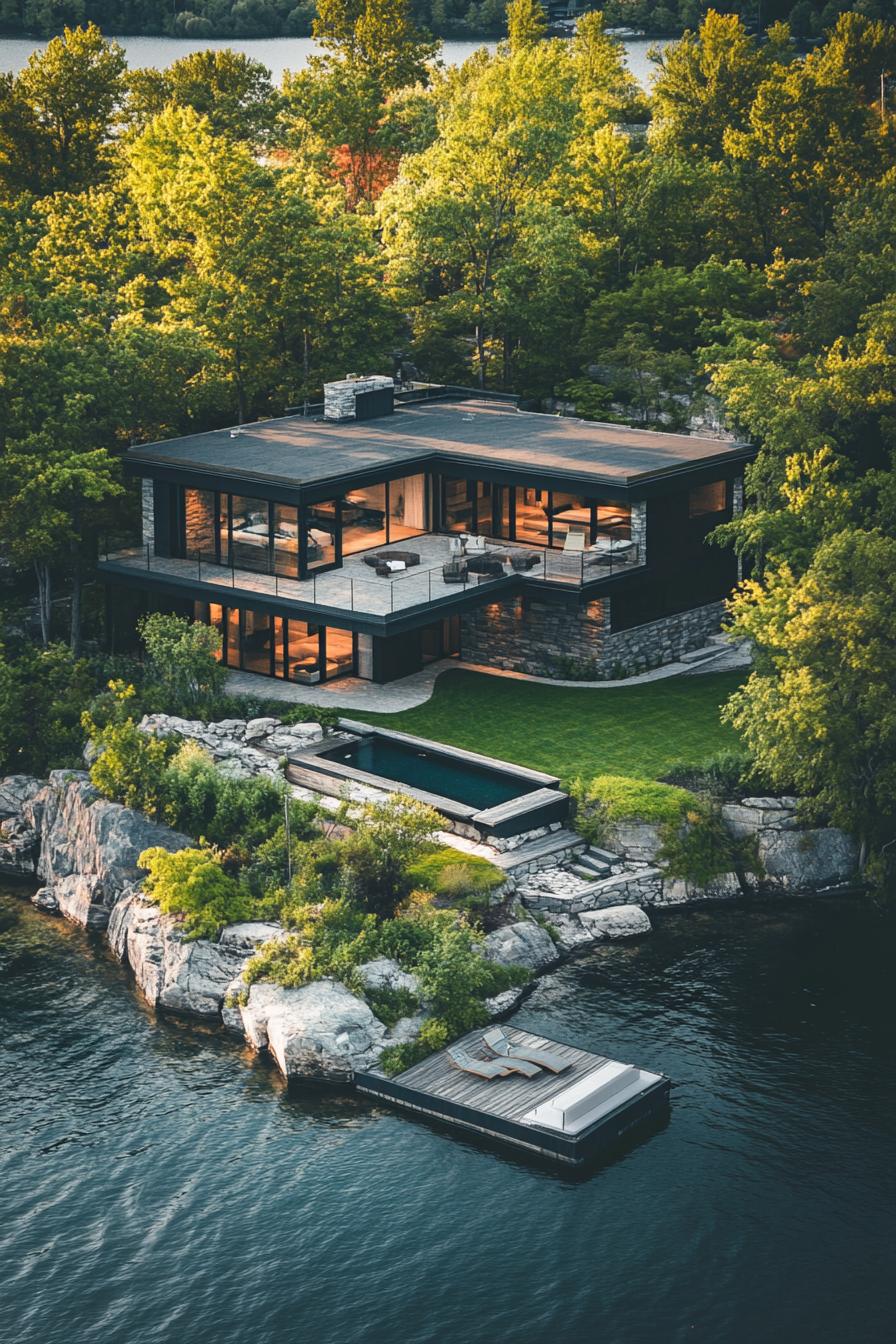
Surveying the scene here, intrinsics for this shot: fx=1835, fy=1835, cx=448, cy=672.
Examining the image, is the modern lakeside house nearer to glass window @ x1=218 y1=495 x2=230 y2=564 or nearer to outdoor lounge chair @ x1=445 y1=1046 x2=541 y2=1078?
glass window @ x1=218 y1=495 x2=230 y2=564

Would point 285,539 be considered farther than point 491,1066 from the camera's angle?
Yes

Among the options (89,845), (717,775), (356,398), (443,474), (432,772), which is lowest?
(89,845)

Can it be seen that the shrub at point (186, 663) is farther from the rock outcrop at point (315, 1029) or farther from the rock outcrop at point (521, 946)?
the rock outcrop at point (315, 1029)

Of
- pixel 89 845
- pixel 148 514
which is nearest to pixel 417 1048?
pixel 89 845

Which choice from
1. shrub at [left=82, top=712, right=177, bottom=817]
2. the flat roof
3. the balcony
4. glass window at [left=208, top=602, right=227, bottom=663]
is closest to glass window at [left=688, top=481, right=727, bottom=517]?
the flat roof

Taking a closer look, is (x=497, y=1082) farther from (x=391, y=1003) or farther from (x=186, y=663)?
(x=186, y=663)

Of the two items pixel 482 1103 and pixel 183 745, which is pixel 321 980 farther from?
pixel 183 745
